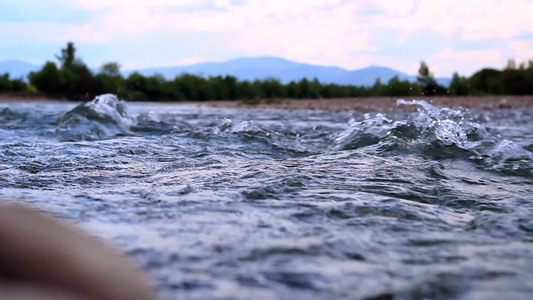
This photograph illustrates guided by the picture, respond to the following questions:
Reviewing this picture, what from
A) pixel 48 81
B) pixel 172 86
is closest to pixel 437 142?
pixel 48 81

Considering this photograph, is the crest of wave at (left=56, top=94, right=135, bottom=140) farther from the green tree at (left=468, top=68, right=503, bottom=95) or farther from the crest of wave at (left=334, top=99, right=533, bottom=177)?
the green tree at (left=468, top=68, right=503, bottom=95)

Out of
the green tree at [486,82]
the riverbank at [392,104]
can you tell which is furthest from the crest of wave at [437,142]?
the green tree at [486,82]

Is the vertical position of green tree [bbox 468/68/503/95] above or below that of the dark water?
above

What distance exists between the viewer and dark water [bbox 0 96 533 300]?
121 centimetres

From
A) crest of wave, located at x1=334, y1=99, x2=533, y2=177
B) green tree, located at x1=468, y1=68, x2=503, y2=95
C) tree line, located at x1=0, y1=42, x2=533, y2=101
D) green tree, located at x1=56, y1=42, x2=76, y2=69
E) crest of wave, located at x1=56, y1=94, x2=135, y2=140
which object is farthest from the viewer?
green tree, located at x1=56, y1=42, x2=76, y2=69

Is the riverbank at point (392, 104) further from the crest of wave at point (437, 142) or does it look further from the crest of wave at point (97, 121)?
the crest of wave at point (437, 142)

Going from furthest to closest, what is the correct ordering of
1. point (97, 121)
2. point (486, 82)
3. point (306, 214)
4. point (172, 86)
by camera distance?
point (172, 86) < point (486, 82) < point (97, 121) < point (306, 214)

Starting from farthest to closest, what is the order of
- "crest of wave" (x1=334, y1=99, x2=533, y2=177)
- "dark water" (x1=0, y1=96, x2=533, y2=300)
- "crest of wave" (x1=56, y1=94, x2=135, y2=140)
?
"crest of wave" (x1=56, y1=94, x2=135, y2=140) < "crest of wave" (x1=334, y1=99, x2=533, y2=177) < "dark water" (x1=0, y1=96, x2=533, y2=300)

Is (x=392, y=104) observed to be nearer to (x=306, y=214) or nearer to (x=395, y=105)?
(x=395, y=105)

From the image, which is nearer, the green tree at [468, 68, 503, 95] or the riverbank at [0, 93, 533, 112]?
the riverbank at [0, 93, 533, 112]

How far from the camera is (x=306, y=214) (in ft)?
5.96

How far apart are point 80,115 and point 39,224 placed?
6.09 metres

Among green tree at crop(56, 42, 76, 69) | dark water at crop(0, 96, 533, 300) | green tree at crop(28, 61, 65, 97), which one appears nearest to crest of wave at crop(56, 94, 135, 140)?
dark water at crop(0, 96, 533, 300)

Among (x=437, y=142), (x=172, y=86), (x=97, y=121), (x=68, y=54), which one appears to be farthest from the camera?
(x=68, y=54)
